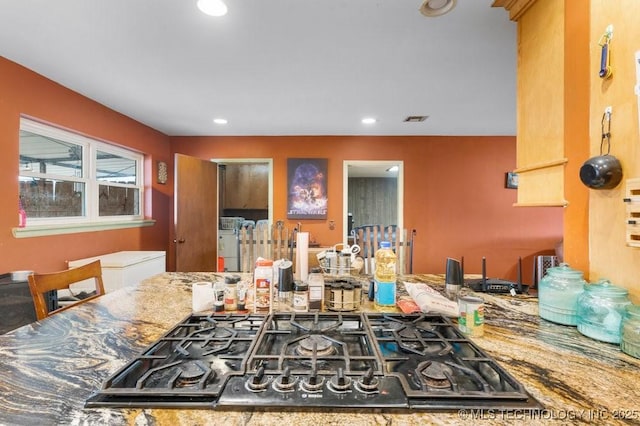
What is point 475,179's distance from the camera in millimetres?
3936

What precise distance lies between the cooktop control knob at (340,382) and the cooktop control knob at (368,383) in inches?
0.8

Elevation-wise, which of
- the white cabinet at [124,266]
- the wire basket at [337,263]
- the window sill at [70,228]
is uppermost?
the window sill at [70,228]

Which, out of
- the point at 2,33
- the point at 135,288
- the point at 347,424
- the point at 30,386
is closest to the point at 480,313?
the point at 347,424

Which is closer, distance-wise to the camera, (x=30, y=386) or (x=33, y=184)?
(x=30, y=386)

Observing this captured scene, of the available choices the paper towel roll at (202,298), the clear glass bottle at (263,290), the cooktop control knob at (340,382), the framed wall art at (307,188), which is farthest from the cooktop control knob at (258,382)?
the framed wall art at (307,188)

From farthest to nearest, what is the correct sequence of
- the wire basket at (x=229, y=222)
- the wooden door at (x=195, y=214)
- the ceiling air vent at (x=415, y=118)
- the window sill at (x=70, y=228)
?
the wire basket at (x=229, y=222), the wooden door at (x=195, y=214), the ceiling air vent at (x=415, y=118), the window sill at (x=70, y=228)

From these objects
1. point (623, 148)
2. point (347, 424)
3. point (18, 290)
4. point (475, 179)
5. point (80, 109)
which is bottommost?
point (18, 290)

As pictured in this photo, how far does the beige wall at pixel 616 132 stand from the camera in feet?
2.74

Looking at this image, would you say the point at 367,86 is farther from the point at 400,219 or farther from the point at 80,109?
the point at 80,109

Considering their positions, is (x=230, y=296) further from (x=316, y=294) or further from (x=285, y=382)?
(x=285, y=382)

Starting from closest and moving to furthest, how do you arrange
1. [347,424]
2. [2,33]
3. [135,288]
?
[347,424], [135,288], [2,33]

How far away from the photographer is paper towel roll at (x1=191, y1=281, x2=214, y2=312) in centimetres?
111

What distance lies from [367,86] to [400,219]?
2.07 metres

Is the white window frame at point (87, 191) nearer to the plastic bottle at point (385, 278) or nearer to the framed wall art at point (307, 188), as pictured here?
the framed wall art at point (307, 188)
